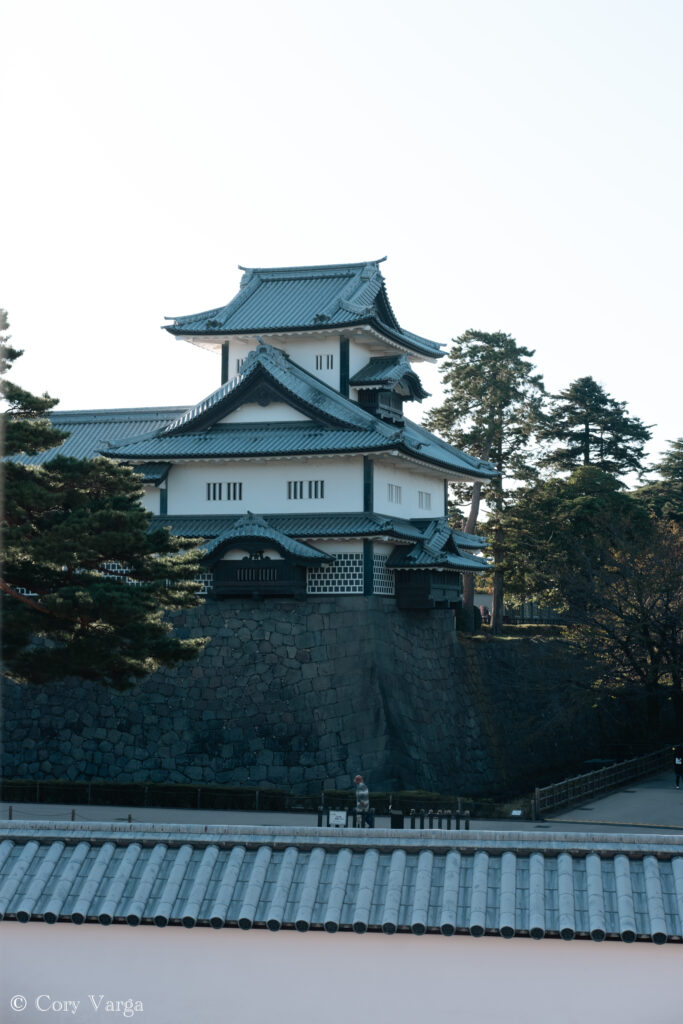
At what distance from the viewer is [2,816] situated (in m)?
27.0

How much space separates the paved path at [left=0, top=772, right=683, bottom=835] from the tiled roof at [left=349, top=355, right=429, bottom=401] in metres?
15.7

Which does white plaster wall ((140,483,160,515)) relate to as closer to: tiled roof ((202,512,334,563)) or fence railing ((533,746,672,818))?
tiled roof ((202,512,334,563))

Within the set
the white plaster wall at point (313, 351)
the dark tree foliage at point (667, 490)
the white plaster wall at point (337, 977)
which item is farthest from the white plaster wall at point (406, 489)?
the white plaster wall at point (337, 977)

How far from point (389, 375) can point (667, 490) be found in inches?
1042

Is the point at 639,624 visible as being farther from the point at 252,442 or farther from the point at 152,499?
the point at 152,499

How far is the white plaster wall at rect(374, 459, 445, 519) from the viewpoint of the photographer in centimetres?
3784

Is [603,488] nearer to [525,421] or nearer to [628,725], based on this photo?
[525,421]

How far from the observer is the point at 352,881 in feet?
33.4

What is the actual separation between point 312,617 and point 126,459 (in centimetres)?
882

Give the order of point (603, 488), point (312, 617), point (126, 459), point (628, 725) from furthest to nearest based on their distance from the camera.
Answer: point (603, 488)
point (628, 725)
point (126, 459)
point (312, 617)

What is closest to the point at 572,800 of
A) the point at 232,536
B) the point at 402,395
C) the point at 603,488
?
the point at 232,536

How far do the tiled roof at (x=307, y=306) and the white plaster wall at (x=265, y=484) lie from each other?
211 inches

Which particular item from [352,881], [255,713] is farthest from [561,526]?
[352,881]

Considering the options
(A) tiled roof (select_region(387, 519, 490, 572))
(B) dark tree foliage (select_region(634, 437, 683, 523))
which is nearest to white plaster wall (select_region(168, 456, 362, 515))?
(A) tiled roof (select_region(387, 519, 490, 572))
